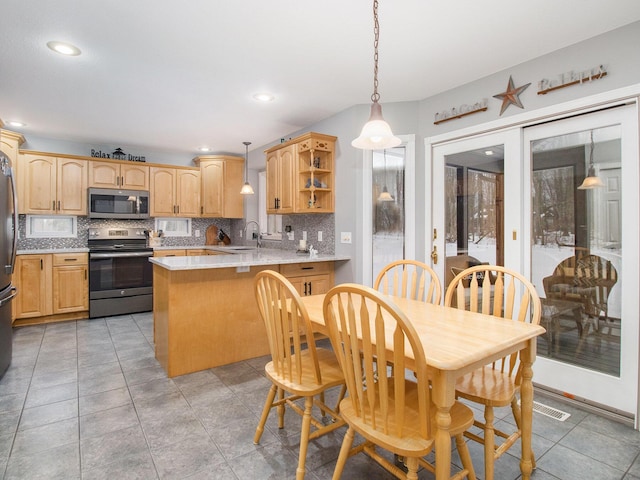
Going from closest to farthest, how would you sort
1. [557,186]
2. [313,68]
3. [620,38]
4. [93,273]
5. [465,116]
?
[620,38]
[557,186]
[313,68]
[465,116]
[93,273]

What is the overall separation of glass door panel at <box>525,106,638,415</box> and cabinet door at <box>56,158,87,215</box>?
5309 millimetres

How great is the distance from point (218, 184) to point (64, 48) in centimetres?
330

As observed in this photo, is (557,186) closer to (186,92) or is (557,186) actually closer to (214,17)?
(214,17)

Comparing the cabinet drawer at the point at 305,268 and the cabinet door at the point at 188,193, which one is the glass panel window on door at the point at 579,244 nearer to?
the cabinet drawer at the point at 305,268

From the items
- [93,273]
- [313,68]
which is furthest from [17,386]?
[313,68]

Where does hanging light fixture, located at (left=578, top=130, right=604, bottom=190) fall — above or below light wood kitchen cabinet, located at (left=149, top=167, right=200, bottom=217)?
below

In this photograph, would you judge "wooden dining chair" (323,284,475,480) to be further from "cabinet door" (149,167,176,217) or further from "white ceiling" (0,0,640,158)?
"cabinet door" (149,167,176,217)

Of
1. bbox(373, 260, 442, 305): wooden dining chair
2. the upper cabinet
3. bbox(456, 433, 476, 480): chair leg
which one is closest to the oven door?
the upper cabinet

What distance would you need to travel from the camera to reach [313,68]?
2.86 metres

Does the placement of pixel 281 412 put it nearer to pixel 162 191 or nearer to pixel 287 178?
pixel 287 178

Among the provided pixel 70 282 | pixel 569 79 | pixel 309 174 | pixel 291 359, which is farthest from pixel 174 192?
pixel 569 79

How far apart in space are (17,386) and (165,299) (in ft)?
3.93

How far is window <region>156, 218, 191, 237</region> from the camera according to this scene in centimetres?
581

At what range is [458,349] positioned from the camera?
134 cm
